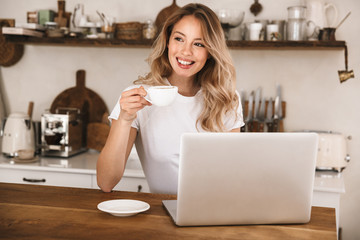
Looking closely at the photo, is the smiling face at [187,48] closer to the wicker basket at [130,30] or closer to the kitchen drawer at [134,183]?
the kitchen drawer at [134,183]

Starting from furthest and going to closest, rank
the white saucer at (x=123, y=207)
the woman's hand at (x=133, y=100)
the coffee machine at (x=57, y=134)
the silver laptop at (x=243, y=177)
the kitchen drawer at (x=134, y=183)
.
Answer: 1. the coffee machine at (x=57, y=134)
2. the kitchen drawer at (x=134, y=183)
3. the woman's hand at (x=133, y=100)
4. the white saucer at (x=123, y=207)
5. the silver laptop at (x=243, y=177)

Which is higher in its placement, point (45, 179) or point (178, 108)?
point (178, 108)

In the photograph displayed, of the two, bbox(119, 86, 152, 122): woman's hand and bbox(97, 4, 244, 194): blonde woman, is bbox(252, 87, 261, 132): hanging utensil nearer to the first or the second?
bbox(97, 4, 244, 194): blonde woman

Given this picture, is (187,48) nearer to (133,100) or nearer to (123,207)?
(133,100)

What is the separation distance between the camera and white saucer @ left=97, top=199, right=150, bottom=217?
1136 millimetres

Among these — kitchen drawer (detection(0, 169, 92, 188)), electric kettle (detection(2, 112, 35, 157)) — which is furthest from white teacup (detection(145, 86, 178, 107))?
electric kettle (detection(2, 112, 35, 157))

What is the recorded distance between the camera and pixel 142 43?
2770mm

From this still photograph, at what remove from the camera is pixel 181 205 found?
1.05 meters

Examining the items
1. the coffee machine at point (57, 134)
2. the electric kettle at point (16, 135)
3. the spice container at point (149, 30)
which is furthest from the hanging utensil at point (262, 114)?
the electric kettle at point (16, 135)

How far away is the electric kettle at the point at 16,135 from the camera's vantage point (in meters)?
2.80

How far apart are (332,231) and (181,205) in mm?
415

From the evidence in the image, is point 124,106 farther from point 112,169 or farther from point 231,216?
point 231,216

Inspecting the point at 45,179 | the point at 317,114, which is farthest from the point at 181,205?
the point at 317,114

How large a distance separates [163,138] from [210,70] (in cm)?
39
